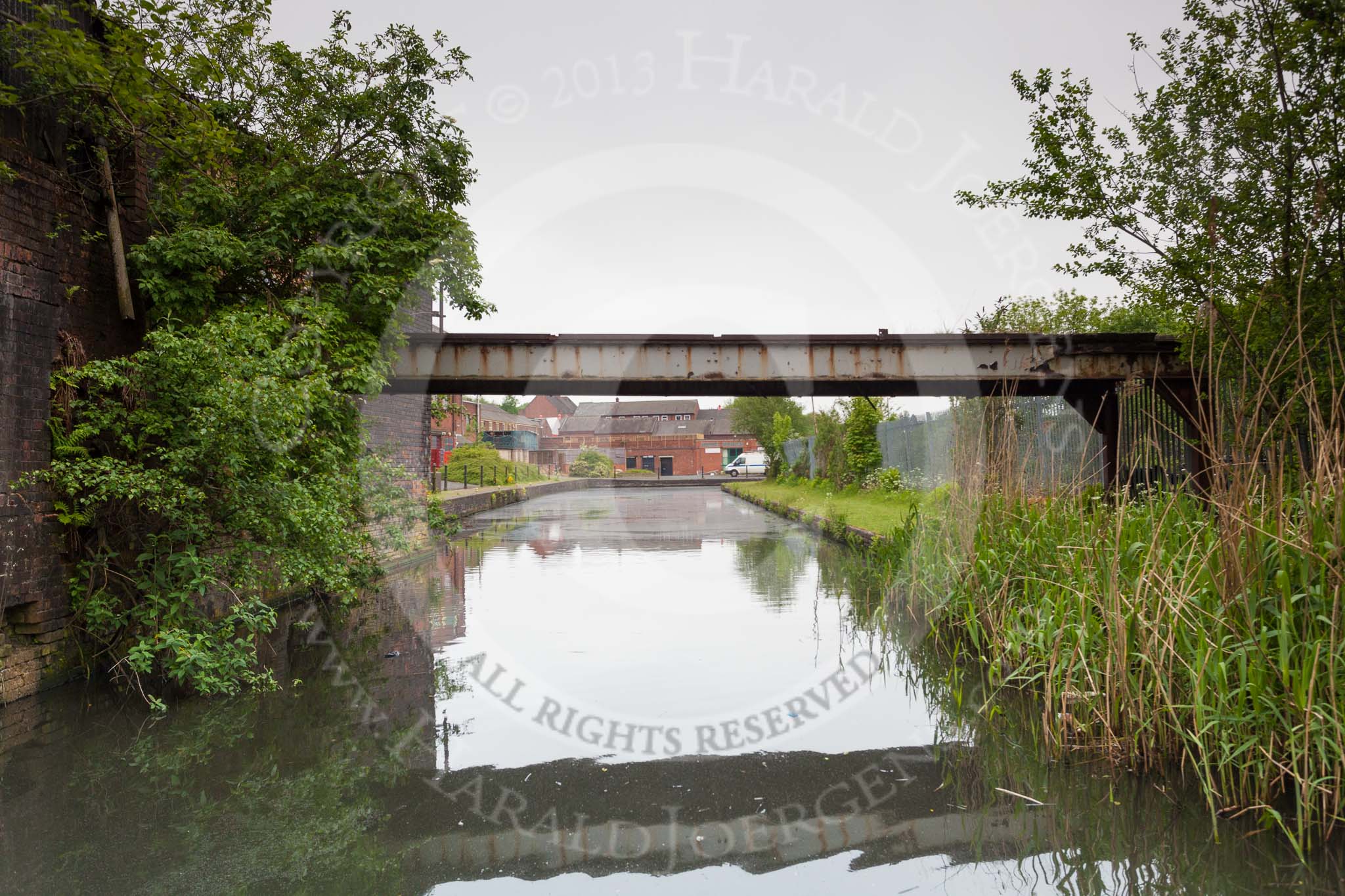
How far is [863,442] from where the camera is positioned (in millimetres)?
25812

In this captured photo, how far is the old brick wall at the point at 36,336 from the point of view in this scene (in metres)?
6.25

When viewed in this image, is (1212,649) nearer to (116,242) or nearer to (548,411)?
(116,242)

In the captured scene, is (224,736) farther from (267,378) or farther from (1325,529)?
(1325,529)

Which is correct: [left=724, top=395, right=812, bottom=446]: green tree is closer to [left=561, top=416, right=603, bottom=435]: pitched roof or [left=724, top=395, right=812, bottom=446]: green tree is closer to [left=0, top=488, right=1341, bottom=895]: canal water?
[left=0, top=488, right=1341, bottom=895]: canal water

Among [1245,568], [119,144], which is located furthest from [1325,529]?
[119,144]

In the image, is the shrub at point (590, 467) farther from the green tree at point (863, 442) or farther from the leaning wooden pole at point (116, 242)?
the leaning wooden pole at point (116, 242)

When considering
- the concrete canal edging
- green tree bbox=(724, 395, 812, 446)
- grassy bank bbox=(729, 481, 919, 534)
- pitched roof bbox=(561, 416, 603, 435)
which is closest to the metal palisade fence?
grassy bank bbox=(729, 481, 919, 534)

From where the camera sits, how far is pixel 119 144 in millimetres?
7555

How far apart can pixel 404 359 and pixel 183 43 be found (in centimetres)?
535

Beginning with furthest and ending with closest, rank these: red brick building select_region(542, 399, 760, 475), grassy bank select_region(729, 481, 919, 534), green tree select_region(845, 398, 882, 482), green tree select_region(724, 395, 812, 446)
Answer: red brick building select_region(542, 399, 760, 475) < green tree select_region(724, 395, 812, 446) < green tree select_region(845, 398, 882, 482) < grassy bank select_region(729, 481, 919, 534)

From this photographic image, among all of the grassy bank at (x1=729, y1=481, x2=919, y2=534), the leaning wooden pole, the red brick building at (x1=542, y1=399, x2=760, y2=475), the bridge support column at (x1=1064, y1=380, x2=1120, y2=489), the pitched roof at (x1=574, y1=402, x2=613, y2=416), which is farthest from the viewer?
the pitched roof at (x1=574, y1=402, x2=613, y2=416)

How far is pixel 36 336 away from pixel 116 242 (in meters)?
1.16

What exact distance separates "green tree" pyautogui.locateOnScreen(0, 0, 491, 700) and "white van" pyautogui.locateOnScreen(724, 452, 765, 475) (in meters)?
49.9

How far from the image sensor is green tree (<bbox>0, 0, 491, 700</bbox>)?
6.47 m
